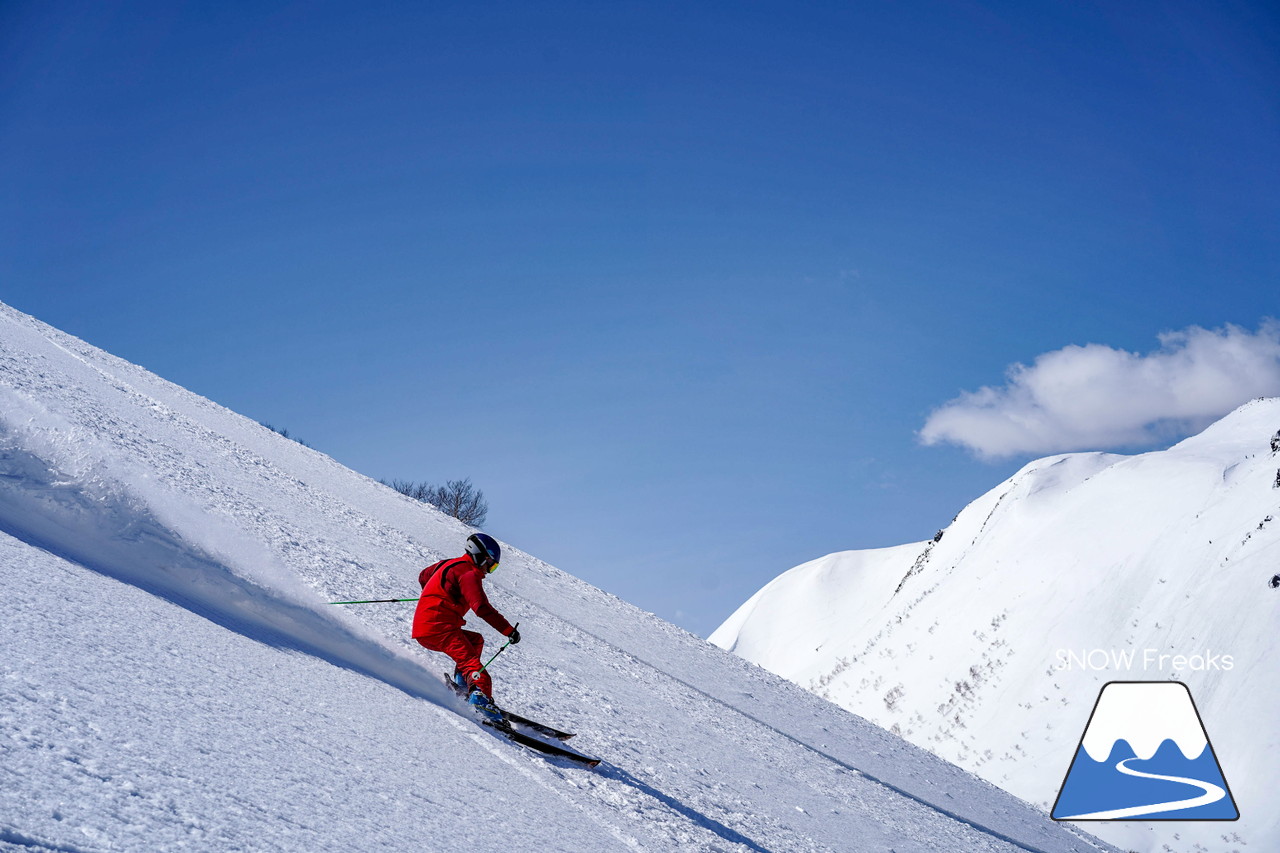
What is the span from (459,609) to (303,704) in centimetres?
195

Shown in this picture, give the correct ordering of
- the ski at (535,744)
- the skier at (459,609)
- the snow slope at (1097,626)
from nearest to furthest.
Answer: the ski at (535,744), the skier at (459,609), the snow slope at (1097,626)

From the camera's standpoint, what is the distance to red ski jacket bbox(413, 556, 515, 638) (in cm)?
647

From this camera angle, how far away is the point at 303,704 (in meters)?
4.72

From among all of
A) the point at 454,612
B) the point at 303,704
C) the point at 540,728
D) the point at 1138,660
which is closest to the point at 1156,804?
the point at 1138,660

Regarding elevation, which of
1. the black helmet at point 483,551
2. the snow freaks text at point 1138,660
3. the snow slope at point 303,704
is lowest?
the snow slope at point 303,704

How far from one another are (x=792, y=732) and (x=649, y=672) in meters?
2.17

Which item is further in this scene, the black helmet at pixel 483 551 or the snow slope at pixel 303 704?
the black helmet at pixel 483 551

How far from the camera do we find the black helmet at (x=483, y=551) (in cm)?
656

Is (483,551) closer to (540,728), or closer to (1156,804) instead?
(540,728)

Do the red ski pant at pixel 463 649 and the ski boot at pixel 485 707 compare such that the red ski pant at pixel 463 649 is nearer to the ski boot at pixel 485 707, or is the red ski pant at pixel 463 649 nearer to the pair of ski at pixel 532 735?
the ski boot at pixel 485 707

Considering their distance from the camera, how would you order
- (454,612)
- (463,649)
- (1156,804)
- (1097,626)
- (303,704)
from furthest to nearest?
1. (1097,626)
2. (1156,804)
3. (454,612)
4. (463,649)
5. (303,704)

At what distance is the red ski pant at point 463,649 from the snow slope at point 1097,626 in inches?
786

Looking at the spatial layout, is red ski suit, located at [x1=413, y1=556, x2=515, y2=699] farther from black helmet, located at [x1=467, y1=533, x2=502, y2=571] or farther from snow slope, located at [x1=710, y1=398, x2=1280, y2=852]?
snow slope, located at [x1=710, y1=398, x2=1280, y2=852]

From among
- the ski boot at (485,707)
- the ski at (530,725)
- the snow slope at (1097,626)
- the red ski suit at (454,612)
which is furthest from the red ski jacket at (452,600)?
the snow slope at (1097,626)
